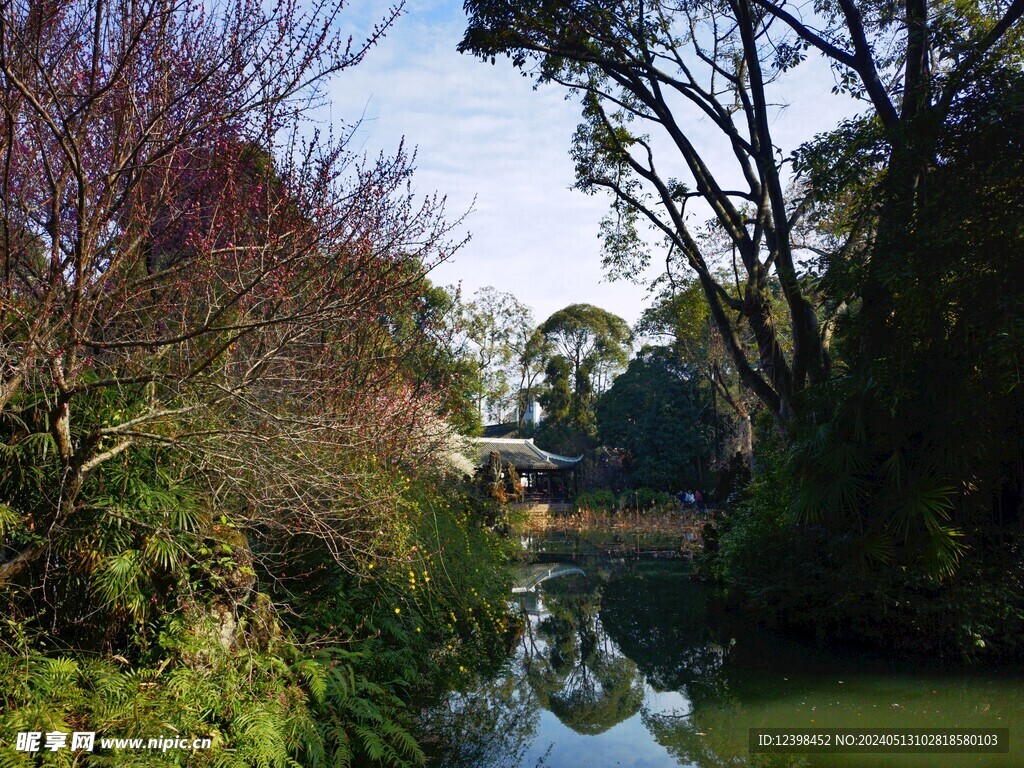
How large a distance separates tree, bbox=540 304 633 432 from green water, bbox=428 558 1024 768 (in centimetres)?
3160

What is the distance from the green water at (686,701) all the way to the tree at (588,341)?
31.6 metres

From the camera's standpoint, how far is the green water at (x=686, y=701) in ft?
16.9

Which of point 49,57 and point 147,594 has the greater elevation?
point 49,57

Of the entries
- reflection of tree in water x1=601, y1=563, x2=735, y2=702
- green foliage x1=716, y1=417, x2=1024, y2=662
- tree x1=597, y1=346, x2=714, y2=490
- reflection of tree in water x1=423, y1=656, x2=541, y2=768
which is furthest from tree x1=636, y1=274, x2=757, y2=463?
reflection of tree in water x1=423, y1=656, x2=541, y2=768

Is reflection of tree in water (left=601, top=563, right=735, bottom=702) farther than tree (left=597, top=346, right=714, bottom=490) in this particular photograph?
No

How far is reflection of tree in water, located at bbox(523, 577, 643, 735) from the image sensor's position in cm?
615

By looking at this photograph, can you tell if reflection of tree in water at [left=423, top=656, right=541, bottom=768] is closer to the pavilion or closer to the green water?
the green water

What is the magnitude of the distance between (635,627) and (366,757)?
5244 mm

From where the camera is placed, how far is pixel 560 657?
7875 mm

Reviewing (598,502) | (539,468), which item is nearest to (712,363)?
(598,502)

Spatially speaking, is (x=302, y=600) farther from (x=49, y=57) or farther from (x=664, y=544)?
(x=664, y=544)

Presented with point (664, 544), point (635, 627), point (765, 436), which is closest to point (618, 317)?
point (664, 544)

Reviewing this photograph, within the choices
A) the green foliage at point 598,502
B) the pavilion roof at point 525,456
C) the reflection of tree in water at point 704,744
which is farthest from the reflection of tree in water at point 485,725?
the pavilion roof at point 525,456

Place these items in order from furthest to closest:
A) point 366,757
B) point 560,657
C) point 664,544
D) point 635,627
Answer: point 664,544 < point 635,627 < point 560,657 < point 366,757
